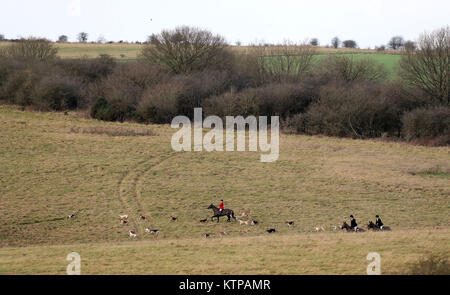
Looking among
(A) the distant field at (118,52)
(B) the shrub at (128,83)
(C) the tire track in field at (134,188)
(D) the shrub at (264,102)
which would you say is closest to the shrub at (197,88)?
(D) the shrub at (264,102)

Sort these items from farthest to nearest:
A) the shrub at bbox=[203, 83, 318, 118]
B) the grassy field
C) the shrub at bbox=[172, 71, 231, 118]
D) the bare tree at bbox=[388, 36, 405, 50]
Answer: the bare tree at bbox=[388, 36, 405, 50], the shrub at bbox=[172, 71, 231, 118], the shrub at bbox=[203, 83, 318, 118], the grassy field

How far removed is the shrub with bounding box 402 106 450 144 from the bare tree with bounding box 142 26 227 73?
32.1 metres

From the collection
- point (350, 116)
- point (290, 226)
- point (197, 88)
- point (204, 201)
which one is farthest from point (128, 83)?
point (290, 226)

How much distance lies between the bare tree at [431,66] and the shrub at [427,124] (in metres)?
5.72

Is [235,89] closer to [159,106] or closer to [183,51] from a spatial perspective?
[159,106]

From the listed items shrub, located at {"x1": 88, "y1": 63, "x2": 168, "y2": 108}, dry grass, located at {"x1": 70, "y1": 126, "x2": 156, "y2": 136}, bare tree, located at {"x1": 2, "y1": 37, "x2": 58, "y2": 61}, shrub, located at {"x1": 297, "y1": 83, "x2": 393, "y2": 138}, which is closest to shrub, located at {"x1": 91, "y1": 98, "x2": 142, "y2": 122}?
shrub, located at {"x1": 88, "y1": 63, "x2": 168, "y2": 108}

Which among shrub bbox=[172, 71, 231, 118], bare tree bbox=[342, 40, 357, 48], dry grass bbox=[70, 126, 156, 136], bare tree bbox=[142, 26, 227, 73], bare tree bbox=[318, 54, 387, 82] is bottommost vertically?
dry grass bbox=[70, 126, 156, 136]

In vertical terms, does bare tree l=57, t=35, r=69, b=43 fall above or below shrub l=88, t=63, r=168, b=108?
above

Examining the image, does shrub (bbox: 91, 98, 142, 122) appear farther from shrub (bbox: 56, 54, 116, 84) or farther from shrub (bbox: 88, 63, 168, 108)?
shrub (bbox: 56, 54, 116, 84)

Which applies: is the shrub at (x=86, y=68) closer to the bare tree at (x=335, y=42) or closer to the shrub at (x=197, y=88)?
the shrub at (x=197, y=88)

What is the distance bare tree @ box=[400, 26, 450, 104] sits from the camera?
5916 centimetres

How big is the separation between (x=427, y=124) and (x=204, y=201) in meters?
32.3

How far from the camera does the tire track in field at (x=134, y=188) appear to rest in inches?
1094

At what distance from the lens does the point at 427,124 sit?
174ft
